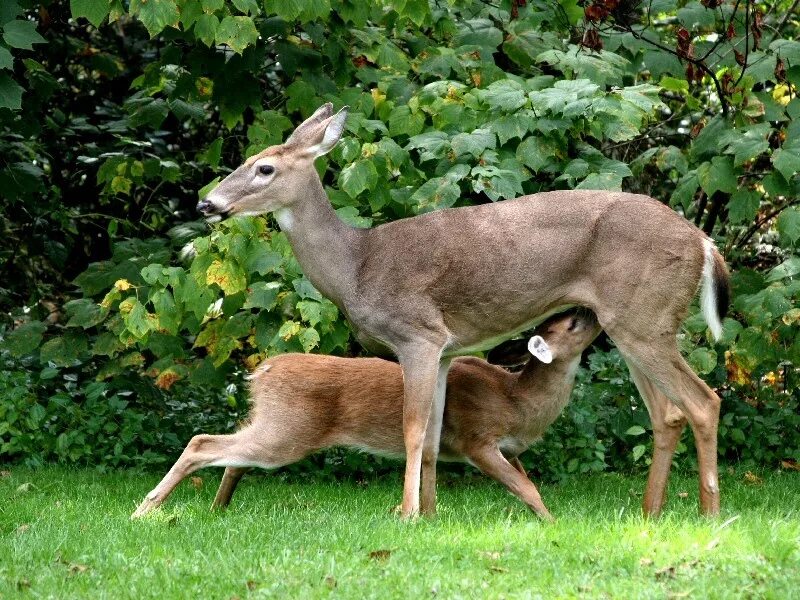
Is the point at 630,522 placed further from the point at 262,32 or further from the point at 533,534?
the point at 262,32

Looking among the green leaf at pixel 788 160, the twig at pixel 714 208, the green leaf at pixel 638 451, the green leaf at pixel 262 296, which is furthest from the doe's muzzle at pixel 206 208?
the twig at pixel 714 208

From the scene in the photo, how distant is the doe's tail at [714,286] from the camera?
686cm

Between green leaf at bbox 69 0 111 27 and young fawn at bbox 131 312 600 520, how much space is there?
2.19 metres

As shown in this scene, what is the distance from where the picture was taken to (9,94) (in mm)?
7723

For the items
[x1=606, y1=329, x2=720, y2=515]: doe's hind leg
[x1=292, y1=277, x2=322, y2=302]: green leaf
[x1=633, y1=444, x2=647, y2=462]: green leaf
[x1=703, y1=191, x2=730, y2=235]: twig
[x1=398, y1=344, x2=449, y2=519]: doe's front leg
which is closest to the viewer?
[x1=606, y1=329, x2=720, y2=515]: doe's hind leg

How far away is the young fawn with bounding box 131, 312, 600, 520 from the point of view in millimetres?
7420

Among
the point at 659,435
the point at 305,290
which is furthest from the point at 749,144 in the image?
the point at 305,290

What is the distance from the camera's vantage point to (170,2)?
718 cm

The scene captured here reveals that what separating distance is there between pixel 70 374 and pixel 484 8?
420cm

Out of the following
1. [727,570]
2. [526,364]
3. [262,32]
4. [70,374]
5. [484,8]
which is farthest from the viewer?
[70,374]

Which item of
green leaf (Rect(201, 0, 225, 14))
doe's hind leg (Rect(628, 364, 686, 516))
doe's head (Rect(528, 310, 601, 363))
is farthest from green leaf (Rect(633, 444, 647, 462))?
green leaf (Rect(201, 0, 225, 14))

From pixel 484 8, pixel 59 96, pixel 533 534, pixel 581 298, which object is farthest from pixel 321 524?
pixel 59 96

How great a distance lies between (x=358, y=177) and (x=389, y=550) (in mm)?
2821

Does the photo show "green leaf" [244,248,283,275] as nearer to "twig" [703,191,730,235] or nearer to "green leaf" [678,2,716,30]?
"green leaf" [678,2,716,30]
